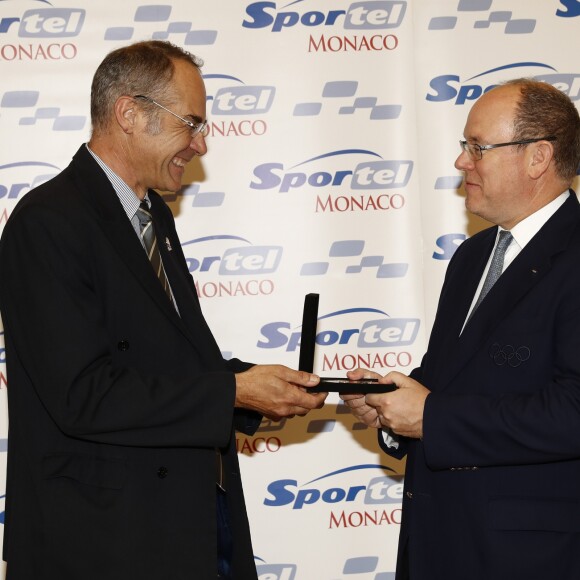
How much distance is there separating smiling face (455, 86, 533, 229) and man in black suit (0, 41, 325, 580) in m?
0.95

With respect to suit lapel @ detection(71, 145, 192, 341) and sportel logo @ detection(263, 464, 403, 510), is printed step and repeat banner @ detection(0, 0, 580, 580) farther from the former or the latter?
suit lapel @ detection(71, 145, 192, 341)

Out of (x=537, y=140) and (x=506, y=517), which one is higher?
(x=537, y=140)

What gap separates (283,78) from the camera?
15.0 ft

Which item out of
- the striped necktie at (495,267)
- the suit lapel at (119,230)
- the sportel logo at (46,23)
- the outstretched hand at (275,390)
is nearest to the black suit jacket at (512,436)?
the striped necktie at (495,267)

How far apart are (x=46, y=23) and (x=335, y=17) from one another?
1541mm

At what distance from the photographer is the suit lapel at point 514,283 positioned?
2.76m

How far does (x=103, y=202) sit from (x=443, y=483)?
1.47 metres

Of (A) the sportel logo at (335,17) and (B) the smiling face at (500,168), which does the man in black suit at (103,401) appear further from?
(A) the sportel logo at (335,17)

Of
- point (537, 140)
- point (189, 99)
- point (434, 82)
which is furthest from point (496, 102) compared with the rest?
point (434, 82)

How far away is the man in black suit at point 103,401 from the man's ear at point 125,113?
0.52 feet

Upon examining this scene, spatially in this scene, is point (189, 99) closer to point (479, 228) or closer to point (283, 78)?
point (283, 78)

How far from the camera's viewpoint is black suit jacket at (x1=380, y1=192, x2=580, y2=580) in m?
2.62

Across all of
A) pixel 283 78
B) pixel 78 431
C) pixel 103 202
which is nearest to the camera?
pixel 78 431

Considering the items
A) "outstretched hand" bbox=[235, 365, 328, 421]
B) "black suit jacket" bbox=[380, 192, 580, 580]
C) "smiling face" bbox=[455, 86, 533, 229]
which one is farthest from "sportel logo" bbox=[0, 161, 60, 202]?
"black suit jacket" bbox=[380, 192, 580, 580]
